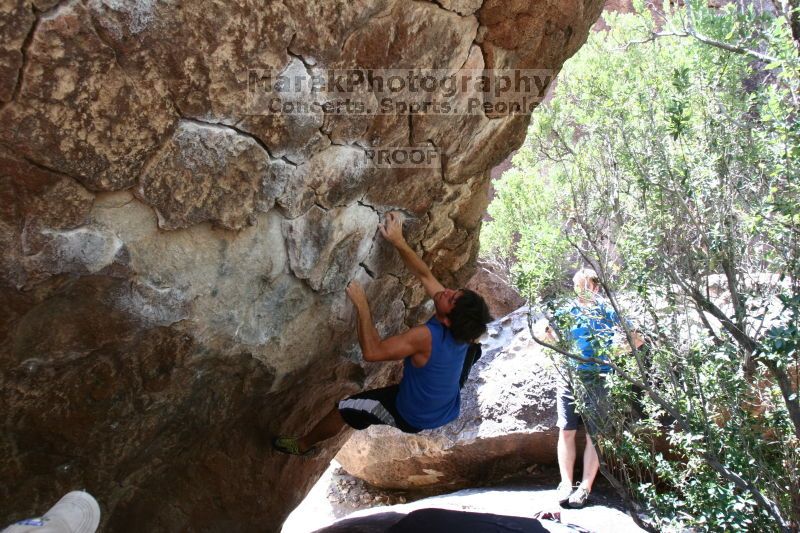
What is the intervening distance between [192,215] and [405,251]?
1.34 meters

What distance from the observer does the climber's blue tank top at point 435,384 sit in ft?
11.0

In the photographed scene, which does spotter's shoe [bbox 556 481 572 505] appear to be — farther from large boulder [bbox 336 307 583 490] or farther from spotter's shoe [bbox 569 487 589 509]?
large boulder [bbox 336 307 583 490]

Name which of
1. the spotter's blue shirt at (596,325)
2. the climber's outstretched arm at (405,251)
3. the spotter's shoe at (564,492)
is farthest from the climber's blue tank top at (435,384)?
the spotter's shoe at (564,492)

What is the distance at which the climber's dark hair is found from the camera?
10.8ft

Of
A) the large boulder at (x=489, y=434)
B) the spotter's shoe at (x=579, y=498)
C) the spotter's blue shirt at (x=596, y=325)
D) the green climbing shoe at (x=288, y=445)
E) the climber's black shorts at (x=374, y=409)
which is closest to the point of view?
the spotter's blue shirt at (x=596, y=325)

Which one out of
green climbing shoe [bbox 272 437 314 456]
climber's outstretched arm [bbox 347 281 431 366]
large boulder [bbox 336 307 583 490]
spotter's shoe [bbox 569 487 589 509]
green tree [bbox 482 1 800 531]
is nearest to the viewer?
green tree [bbox 482 1 800 531]

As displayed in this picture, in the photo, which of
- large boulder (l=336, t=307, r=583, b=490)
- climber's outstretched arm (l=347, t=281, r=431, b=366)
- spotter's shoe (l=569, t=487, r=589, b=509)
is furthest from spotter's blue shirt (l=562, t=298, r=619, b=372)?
large boulder (l=336, t=307, r=583, b=490)

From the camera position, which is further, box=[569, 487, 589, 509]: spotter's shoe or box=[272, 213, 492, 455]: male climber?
box=[569, 487, 589, 509]: spotter's shoe

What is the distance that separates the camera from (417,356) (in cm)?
338

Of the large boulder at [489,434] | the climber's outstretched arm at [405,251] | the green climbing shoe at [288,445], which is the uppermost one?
the climber's outstretched arm at [405,251]

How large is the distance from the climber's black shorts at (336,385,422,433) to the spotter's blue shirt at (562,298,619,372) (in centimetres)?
98

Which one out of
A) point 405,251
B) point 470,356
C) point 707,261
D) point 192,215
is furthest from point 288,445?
point 707,261

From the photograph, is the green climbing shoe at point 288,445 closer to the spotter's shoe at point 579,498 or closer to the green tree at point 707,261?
the green tree at point 707,261

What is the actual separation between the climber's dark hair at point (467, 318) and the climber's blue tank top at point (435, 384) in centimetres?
6
